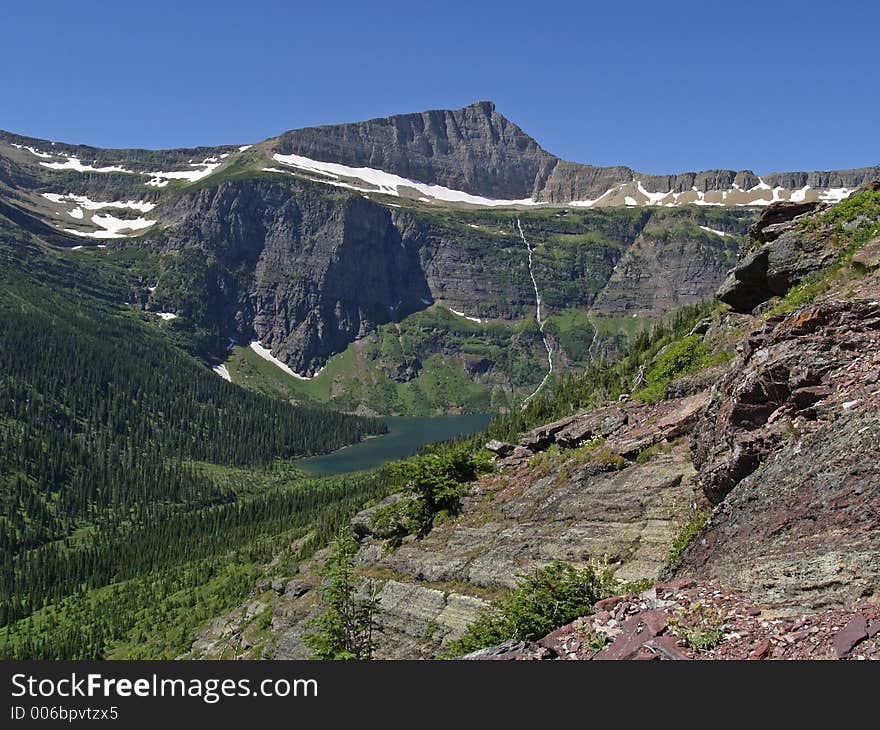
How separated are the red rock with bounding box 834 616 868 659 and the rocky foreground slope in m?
0.03

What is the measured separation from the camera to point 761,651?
49.2 ft

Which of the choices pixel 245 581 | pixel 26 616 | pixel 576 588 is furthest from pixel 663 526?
pixel 26 616

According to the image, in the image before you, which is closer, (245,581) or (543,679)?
(543,679)

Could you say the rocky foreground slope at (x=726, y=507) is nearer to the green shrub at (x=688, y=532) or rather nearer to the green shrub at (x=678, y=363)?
the green shrub at (x=688, y=532)

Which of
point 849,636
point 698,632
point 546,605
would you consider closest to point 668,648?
point 698,632

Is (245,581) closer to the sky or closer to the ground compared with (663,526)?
closer to the ground

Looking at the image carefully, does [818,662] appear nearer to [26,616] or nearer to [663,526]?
[663,526]

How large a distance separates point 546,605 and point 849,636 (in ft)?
32.1

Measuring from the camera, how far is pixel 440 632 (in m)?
33.9

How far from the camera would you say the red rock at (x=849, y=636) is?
44.1 feet

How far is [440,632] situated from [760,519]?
19297mm

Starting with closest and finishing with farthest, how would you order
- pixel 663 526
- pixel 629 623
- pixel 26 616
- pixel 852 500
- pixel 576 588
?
pixel 852 500, pixel 629 623, pixel 576 588, pixel 663 526, pixel 26 616

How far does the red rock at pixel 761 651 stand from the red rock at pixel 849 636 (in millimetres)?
1547

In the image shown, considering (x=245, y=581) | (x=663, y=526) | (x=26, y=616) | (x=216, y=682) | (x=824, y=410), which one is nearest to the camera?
(x=216, y=682)
